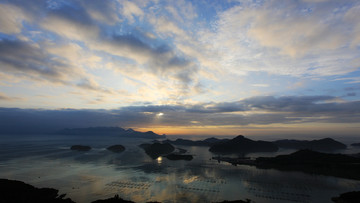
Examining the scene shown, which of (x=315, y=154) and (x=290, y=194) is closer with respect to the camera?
(x=290, y=194)

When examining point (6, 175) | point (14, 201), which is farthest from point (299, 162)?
point (6, 175)

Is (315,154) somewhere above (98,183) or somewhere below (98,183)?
above

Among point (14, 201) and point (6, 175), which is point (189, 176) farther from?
point (6, 175)

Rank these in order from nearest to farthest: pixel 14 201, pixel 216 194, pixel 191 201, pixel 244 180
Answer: pixel 14 201
pixel 191 201
pixel 216 194
pixel 244 180

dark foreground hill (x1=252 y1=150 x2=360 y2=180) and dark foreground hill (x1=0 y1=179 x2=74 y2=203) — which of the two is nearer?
dark foreground hill (x1=0 y1=179 x2=74 y2=203)

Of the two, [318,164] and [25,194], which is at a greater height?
[318,164]

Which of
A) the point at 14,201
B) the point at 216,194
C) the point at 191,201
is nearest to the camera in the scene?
the point at 14,201

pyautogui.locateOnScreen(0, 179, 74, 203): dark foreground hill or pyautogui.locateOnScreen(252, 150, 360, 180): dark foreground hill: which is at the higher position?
pyautogui.locateOnScreen(252, 150, 360, 180): dark foreground hill

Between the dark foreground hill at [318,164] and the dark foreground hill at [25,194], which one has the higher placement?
the dark foreground hill at [318,164]

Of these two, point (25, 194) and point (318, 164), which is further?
point (318, 164)

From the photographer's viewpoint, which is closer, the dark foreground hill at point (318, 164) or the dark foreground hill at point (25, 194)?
the dark foreground hill at point (25, 194)
